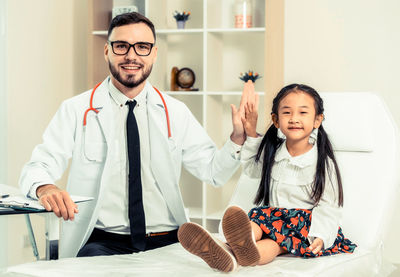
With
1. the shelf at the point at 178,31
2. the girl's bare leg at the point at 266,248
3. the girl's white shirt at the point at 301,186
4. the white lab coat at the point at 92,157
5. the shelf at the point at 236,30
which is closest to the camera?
the girl's bare leg at the point at 266,248

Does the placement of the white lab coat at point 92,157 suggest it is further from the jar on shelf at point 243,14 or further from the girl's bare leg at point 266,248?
the jar on shelf at point 243,14

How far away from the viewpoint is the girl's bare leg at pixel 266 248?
5.39 feet

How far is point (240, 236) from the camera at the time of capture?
156 cm

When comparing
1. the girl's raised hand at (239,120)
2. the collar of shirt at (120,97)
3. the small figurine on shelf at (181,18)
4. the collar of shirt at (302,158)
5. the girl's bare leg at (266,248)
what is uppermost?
the small figurine on shelf at (181,18)

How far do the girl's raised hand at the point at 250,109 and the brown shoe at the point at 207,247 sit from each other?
1.53ft

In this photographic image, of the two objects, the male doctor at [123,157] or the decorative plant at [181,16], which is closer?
the male doctor at [123,157]

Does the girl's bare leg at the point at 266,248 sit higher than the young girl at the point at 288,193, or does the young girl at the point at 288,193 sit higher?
the young girl at the point at 288,193

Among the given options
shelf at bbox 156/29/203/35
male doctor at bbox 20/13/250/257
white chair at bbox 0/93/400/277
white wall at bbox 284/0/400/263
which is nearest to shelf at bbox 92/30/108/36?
shelf at bbox 156/29/203/35

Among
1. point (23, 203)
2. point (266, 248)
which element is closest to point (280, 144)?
point (266, 248)

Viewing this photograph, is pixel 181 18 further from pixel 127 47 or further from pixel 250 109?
pixel 250 109

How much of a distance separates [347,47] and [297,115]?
1591mm

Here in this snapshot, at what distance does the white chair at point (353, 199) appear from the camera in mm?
1615

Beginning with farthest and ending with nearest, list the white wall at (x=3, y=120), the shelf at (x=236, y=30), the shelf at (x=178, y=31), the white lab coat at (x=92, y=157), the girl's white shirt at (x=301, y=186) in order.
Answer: the shelf at (x=178, y=31) < the shelf at (x=236, y=30) < the white wall at (x=3, y=120) < the white lab coat at (x=92, y=157) < the girl's white shirt at (x=301, y=186)

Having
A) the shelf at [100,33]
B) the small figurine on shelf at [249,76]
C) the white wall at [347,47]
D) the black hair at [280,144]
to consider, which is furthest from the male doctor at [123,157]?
the white wall at [347,47]
